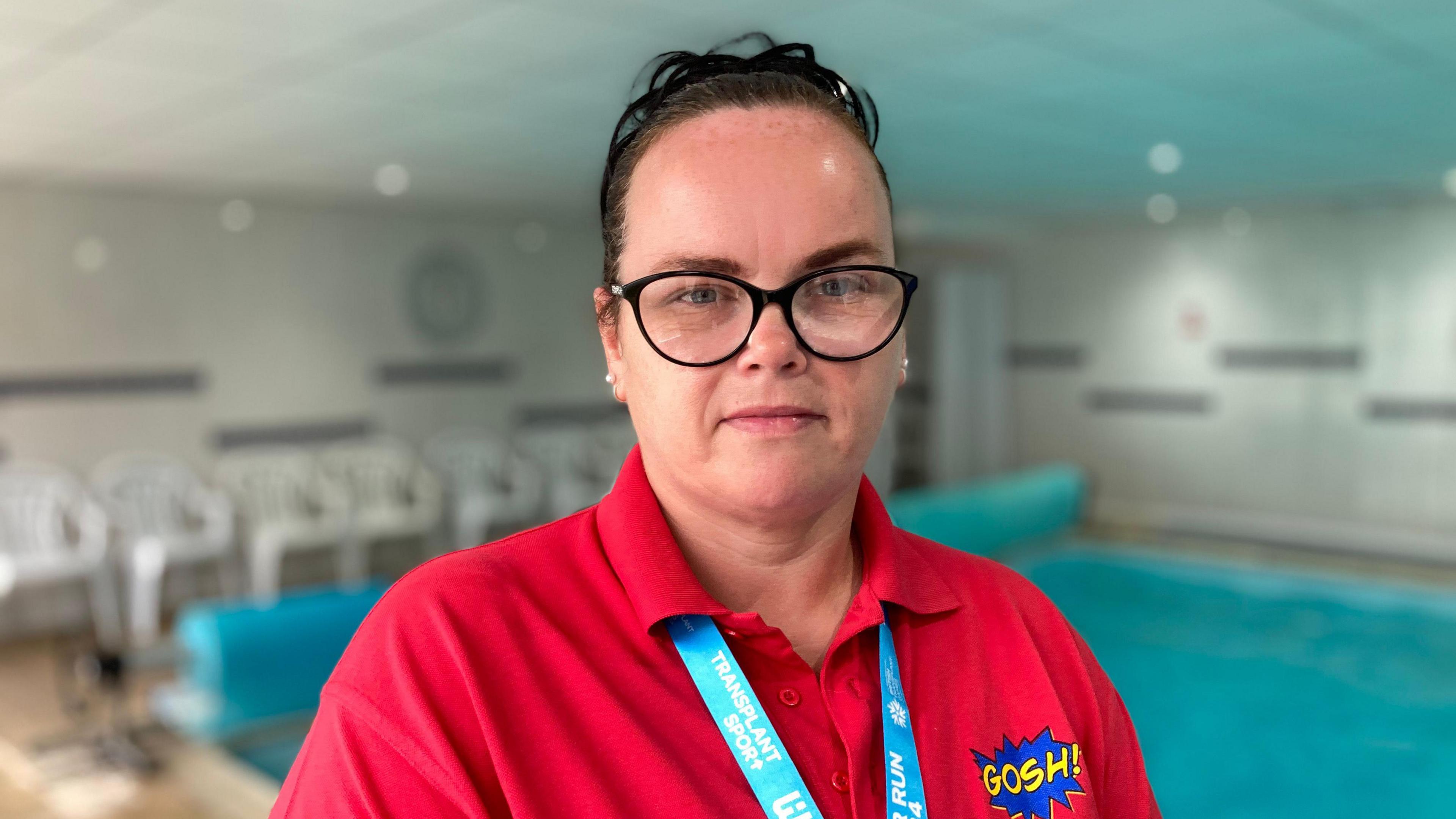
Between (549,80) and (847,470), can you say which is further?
(549,80)

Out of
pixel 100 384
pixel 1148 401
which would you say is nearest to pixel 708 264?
pixel 100 384

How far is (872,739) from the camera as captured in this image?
0.95 meters

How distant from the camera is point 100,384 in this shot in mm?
7020

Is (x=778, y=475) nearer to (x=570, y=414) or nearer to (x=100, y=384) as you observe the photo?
(x=100, y=384)

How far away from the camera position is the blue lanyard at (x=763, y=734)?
0.87 meters

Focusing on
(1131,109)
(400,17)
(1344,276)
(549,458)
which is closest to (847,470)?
(400,17)

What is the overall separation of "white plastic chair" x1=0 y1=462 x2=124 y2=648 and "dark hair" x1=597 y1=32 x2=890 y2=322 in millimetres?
6631

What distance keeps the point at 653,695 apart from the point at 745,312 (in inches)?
13.6

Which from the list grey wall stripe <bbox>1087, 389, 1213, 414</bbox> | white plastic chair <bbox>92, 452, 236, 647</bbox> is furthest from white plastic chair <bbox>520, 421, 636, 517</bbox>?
grey wall stripe <bbox>1087, 389, 1213, 414</bbox>

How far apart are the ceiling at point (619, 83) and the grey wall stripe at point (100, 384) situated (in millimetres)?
1300

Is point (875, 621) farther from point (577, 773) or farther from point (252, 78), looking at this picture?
point (252, 78)

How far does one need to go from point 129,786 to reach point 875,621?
178 inches

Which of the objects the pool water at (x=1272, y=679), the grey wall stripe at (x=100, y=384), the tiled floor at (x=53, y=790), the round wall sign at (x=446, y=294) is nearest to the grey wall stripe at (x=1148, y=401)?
the pool water at (x=1272, y=679)

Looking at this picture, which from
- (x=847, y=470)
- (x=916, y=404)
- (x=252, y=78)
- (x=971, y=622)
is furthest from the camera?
(x=916, y=404)
